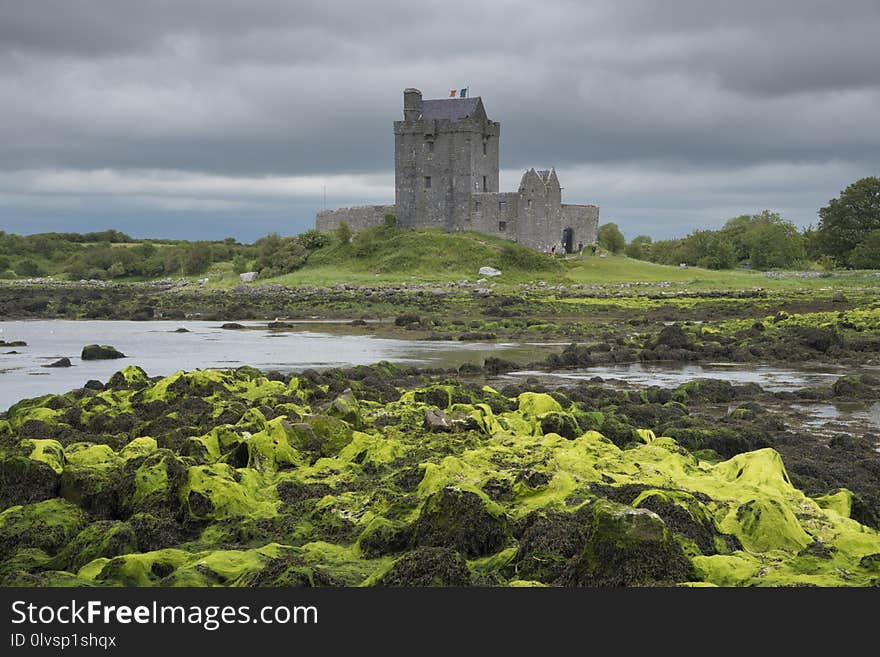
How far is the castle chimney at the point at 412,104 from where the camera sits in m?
61.3

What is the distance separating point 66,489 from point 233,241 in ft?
348

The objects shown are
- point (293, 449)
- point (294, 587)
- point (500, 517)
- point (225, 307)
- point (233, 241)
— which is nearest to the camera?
point (294, 587)

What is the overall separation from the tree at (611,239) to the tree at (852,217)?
18.3m

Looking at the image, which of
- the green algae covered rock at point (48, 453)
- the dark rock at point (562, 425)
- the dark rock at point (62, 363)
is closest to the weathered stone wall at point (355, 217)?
the dark rock at point (62, 363)

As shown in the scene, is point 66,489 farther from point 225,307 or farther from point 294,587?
point 225,307

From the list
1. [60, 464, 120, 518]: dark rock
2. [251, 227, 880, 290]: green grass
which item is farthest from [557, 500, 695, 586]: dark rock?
[251, 227, 880, 290]: green grass

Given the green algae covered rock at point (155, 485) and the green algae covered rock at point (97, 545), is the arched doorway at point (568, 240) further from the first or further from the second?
the green algae covered rock at point (97, 545)

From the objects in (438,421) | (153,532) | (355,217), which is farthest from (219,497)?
(355,217)

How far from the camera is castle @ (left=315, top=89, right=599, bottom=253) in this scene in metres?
59.5

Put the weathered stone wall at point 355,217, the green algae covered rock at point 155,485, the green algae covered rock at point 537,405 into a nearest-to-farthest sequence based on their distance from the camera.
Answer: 1. the green algae covered rock at point 155,485
2. the green algae covered rock at point 537,405
3. the weathered stone wall at point 355,217

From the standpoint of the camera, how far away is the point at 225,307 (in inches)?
1704

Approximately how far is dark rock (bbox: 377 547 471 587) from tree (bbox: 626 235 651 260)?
73.5 meters

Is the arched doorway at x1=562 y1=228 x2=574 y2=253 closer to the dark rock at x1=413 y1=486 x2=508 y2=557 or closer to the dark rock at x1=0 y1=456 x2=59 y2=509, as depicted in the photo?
the dark rock at x1=0 y1=456 x2=59 y2=509

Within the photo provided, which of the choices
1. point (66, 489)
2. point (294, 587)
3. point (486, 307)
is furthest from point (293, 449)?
point (486, 307)
